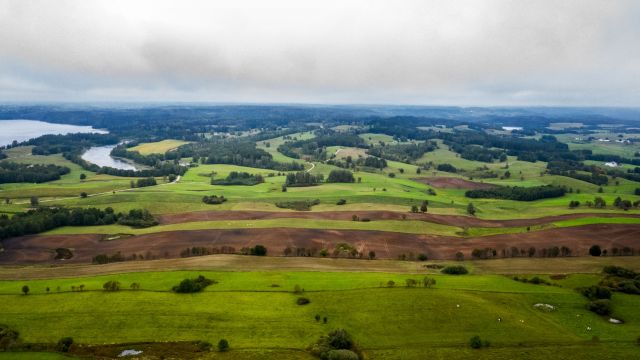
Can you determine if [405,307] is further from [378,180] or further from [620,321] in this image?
[378,180]

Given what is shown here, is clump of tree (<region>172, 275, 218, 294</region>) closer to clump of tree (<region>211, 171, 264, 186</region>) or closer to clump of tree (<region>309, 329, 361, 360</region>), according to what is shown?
clump of tree (<region>309, 329, 361, 360</region>)

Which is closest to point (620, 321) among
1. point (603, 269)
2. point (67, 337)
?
point (603, 269)

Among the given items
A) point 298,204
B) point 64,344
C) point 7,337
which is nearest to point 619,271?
point 298,204

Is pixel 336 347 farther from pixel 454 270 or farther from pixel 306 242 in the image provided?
pixel 306 242

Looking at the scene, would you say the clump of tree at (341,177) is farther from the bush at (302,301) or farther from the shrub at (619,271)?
the bush at (302,301)

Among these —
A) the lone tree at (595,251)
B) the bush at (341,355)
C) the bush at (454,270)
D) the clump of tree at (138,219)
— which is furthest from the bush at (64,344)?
the lone tree at (595,251)

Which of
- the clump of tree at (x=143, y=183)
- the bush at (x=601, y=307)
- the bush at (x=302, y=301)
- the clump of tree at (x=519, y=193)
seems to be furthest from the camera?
the clump of tree at (x=143, y=183)
